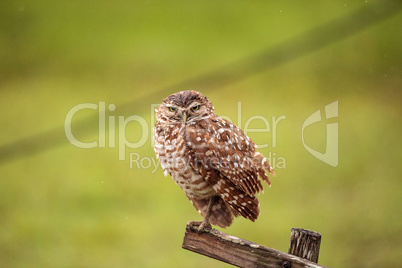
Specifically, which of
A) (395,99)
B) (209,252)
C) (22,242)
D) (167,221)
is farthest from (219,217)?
(395,99)

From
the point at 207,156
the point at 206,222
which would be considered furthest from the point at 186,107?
the point at 206,222

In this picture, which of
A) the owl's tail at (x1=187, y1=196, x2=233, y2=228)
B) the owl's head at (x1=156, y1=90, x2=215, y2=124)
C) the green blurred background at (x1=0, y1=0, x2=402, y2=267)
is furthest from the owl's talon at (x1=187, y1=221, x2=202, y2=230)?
the green blurred background at (x1=0, y1=0, x2=402, y2=267)

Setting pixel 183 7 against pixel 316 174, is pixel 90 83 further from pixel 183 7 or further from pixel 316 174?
pixel 316 174

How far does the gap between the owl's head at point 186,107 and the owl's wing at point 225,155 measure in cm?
3

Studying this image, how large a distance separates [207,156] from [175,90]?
1.22 m

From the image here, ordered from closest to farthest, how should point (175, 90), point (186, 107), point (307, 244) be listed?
point (307, 244)
point (186, 107)
point (175, 90)

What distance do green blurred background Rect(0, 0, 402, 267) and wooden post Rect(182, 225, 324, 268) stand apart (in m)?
1.09

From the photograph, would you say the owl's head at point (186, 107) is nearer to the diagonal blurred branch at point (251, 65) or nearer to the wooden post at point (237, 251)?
the wooden post at point (237, 251)

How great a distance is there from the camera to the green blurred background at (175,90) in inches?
102

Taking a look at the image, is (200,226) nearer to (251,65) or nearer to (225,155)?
(225,155)

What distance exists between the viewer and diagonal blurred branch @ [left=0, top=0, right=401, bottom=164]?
2.71 metres

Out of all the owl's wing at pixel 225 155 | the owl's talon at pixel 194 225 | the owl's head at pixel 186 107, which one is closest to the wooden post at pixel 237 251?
the owl's talon at pixel 194 225

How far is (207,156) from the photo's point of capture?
1517 millimetres

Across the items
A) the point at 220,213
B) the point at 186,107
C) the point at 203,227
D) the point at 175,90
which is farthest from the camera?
the point at 175,90
